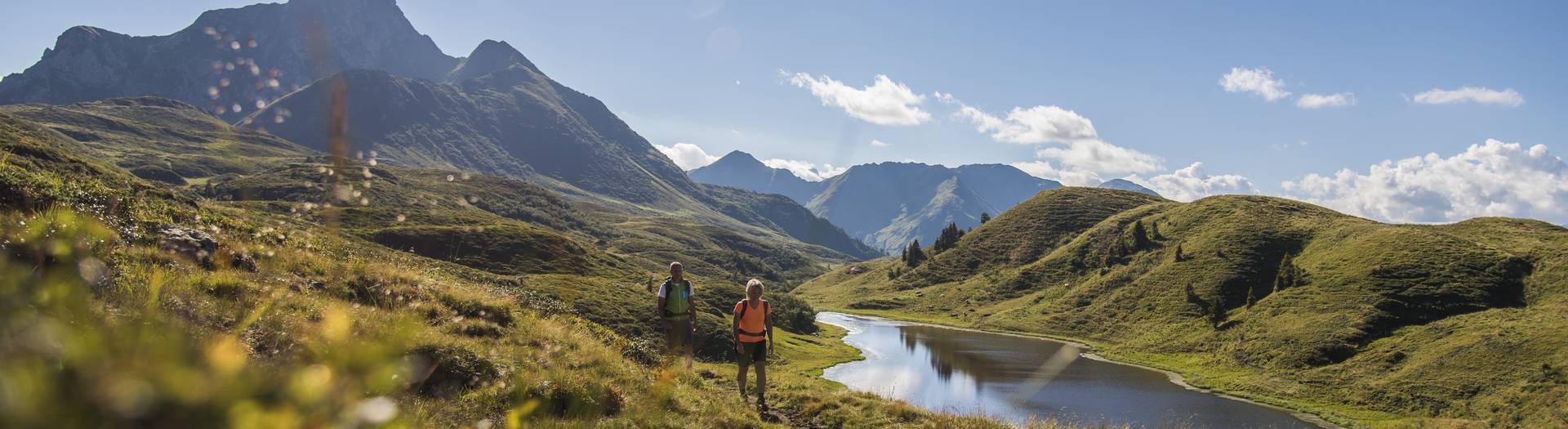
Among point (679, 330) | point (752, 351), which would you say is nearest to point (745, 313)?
point (752, 351)

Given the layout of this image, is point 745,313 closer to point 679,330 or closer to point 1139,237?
point 679,330

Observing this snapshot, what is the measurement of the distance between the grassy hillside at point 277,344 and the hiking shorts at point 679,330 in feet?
2.73

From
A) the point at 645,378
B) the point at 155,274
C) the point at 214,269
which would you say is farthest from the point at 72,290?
the point at 645,378

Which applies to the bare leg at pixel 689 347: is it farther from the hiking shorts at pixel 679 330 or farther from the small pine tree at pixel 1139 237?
the small pine tree at pixel 1139 237

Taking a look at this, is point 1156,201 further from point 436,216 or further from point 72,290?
point 72,290

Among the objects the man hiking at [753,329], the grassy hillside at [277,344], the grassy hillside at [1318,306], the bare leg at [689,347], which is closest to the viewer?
the grassy hillside at [277,344]

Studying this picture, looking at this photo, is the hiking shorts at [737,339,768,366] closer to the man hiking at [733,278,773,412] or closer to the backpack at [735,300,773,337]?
the man hiking at [733,278,773,412]

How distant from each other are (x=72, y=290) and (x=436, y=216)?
16408 centimetres

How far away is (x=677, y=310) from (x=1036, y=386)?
5684cm

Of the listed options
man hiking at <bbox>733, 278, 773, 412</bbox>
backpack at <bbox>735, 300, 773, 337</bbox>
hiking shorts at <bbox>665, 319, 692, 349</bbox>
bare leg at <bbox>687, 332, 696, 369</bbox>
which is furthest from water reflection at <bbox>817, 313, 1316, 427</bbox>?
backpack at <bbox>735, 300, 773, 337</bbox>

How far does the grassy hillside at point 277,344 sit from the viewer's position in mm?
4250

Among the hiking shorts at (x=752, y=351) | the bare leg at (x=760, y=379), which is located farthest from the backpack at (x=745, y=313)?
the bare leg at (x=760, y=379)

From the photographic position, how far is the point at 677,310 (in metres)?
19.8

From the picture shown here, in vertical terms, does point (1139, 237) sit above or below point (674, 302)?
above
